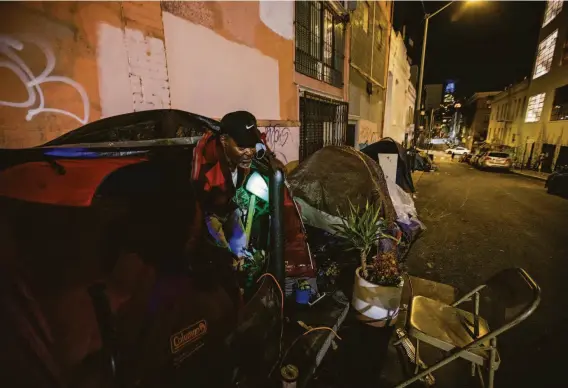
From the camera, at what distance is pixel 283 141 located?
6578 mm

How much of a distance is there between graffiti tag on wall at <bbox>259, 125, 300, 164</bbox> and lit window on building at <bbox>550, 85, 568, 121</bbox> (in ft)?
73.2

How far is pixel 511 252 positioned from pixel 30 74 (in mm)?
8821

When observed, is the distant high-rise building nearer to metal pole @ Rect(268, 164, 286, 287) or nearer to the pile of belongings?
the pile of belongings

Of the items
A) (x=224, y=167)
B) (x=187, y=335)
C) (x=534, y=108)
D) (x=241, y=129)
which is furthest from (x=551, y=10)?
(x=187, y=335)

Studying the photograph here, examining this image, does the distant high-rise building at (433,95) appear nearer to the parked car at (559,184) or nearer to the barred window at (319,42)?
the parked car at (559,184)

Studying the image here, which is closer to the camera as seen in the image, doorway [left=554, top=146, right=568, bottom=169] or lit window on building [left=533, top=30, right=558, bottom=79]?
doorway [left=554, top=146, right=568, bottom=169]

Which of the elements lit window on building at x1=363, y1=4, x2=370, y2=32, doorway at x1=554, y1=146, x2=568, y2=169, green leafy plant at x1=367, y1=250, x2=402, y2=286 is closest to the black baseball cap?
green leafy plant at x1=367, y1=250, x2=402, y2=286

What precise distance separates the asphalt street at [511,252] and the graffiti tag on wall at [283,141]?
3658 mm

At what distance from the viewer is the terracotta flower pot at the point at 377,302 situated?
145 inches

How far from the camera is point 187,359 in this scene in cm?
171

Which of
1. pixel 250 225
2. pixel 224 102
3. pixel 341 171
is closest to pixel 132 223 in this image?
pixel 250 225

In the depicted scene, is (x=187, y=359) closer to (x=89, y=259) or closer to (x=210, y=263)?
(x=210, y=263)

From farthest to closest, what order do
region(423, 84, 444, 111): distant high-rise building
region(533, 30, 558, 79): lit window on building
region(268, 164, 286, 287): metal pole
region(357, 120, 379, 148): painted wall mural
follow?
region(423, 84, 444, 111): distant high-rise building < region(533, 30, 558, 79): lit window on building < region(357, 120, 379, 148): painted wall mural < region(268, 164, 286, 287): metal pole

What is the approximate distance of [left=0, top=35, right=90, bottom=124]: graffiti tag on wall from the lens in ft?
7.80
